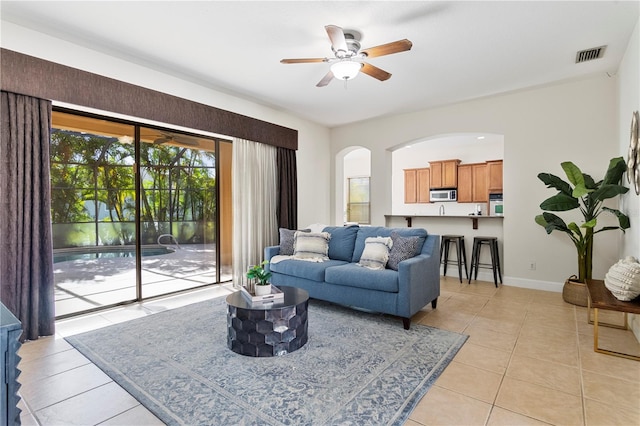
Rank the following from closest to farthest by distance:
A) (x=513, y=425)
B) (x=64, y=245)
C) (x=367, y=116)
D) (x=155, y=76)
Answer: (x=513, y=425)
(x=64, y=245)
(x=155, y=76)
(x=367, y=116)

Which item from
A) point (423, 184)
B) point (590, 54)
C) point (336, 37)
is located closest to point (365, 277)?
point (336, 37)

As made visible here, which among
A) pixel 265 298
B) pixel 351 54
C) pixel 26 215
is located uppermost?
pixel 351 54

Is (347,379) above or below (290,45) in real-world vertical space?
below

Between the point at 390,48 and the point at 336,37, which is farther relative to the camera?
the point at 390,48

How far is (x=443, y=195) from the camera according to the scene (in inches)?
321

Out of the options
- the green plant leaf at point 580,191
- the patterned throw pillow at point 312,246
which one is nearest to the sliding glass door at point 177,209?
the patterned throw pillow at point 312,246

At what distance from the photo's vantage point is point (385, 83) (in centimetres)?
431

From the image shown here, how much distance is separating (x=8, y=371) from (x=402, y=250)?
310 cm

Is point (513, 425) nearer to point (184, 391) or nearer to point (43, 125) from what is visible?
point (184, 391)

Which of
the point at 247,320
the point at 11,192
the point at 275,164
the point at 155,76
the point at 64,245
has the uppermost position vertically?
the point at 155,76

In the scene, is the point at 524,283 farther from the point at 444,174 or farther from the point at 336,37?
the point at 336,37

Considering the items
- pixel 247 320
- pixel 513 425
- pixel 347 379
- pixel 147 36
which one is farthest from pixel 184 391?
pixel 147 36

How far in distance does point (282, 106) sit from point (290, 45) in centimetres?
204

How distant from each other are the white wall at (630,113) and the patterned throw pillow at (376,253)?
221 centimetres
